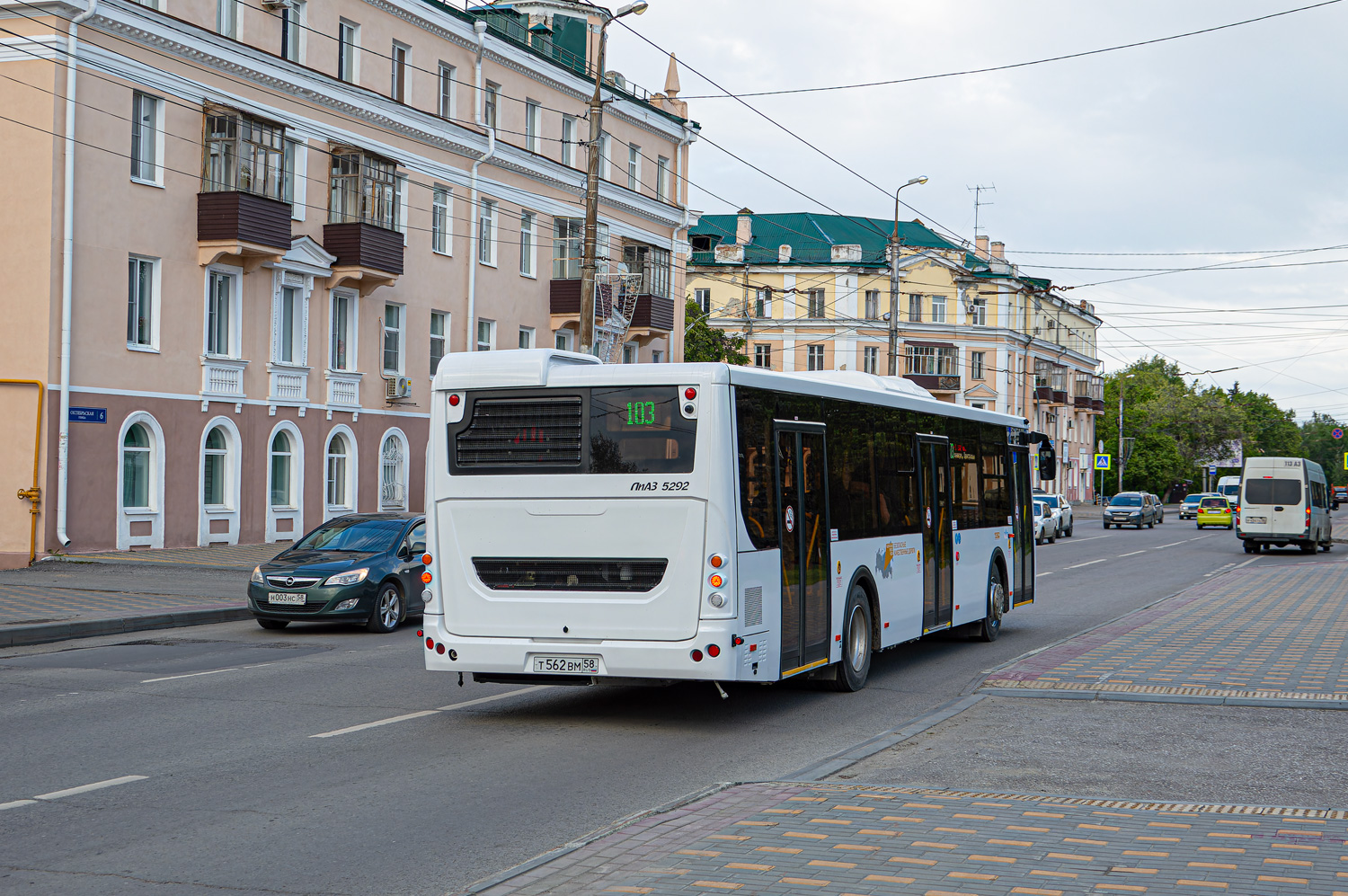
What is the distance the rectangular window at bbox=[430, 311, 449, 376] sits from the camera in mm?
38688

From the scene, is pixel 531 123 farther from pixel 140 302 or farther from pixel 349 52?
pixel 140 302

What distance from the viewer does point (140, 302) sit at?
28.5 metres

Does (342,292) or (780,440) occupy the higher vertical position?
(342,292)

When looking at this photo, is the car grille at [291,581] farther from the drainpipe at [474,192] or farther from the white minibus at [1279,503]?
the white minibus at [1279,503]

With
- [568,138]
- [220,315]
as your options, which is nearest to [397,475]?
[220,315]

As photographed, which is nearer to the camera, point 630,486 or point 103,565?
point 630,486

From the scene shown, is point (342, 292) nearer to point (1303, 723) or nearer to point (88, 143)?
point (88, 143)

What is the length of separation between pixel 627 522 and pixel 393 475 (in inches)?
1102

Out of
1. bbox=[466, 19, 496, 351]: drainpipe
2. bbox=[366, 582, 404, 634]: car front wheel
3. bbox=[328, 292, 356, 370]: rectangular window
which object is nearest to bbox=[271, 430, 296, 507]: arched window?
bbox=[328, 292, 356, 370]: rectangular window

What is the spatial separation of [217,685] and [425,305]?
2643cm

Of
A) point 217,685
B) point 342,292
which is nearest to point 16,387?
point 342,292

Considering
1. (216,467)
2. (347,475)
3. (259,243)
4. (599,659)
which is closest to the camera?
(599,659)

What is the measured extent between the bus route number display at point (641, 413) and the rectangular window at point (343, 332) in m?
25.7

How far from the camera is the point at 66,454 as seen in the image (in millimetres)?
26391
